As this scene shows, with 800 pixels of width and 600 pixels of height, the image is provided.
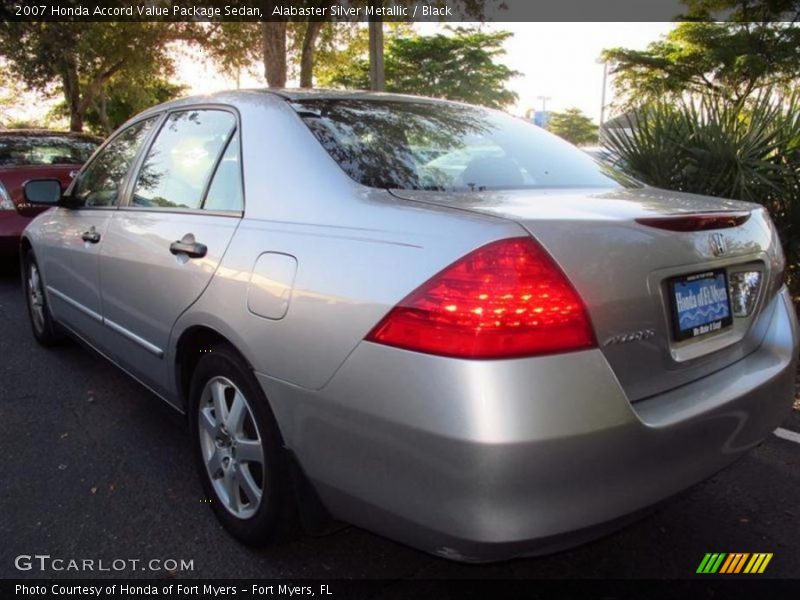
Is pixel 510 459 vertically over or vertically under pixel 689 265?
under

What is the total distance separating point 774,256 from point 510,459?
1.38 meters

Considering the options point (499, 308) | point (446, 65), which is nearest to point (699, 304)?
point (499, 308)

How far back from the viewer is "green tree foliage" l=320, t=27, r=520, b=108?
106ft

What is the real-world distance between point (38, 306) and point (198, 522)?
2.83 metres

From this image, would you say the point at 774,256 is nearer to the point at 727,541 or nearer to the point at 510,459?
the point at 727,541

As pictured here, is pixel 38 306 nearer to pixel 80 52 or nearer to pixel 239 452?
pixel 239 452

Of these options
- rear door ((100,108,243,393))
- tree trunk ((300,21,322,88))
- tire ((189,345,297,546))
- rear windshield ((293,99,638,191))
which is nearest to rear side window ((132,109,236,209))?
rear door ((100,108,243,393))

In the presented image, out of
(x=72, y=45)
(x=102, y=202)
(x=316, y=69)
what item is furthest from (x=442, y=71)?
(x=102, y=202)

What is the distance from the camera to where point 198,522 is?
101 inches

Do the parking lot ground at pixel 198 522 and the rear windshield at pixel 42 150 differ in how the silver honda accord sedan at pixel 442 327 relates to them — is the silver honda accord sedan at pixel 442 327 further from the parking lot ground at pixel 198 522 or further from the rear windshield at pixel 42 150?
the rear windshield at pixel 42 150

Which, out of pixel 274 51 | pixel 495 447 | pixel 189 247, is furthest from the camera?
pixel 274 51

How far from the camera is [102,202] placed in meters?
3.47

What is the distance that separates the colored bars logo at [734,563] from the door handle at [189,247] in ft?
6.80

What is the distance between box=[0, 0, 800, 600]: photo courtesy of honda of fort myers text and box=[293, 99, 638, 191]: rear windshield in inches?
0.7
